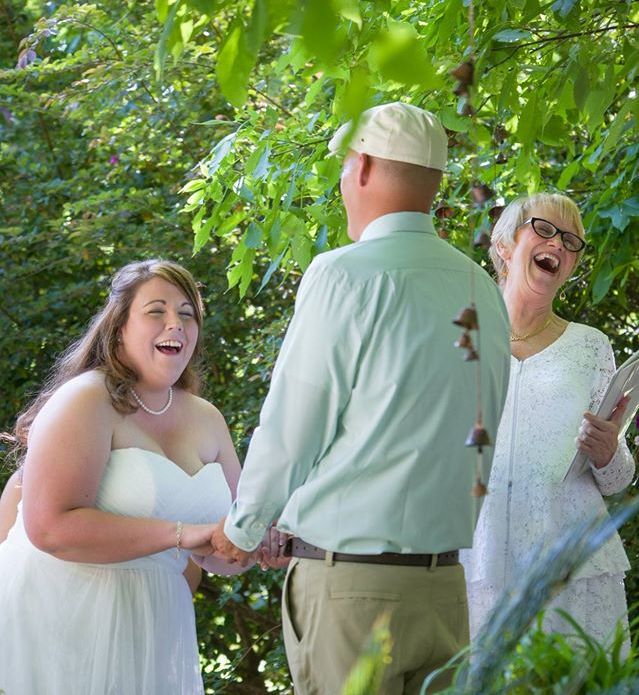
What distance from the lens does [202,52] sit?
6.09 m

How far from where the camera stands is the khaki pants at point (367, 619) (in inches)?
95.0

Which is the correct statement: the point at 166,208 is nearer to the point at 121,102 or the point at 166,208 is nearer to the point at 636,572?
the point at 121,102

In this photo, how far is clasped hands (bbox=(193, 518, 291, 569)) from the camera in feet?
8.96

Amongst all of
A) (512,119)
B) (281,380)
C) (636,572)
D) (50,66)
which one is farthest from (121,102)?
(281,380)

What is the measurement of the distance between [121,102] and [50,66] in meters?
0.38

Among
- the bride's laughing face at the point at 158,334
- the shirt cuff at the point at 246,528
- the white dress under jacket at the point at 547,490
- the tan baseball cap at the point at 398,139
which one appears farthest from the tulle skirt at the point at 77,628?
the tan baseball cap at the point at 398,139

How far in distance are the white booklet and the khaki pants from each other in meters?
0.74

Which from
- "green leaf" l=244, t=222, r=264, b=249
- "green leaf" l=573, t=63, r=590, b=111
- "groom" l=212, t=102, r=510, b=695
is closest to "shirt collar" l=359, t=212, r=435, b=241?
"groom" l=212, t=102, r=510, b=695

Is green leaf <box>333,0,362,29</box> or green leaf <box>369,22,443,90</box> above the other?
green leaf <box>333,0,362,29</box>

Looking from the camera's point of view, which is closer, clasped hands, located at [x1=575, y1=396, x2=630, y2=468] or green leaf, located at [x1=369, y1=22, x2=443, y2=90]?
green leaf, located at [x1=369, y1=22, x2=443, y2=90]

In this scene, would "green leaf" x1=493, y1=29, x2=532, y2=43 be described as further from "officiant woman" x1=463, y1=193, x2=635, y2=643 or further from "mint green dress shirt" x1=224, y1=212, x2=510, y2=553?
"mint green dress shirt" x1=224, y1=212, x2=510, y2=553

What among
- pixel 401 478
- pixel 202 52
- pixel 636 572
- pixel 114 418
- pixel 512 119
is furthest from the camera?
pixel 202 52

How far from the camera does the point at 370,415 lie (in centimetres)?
240

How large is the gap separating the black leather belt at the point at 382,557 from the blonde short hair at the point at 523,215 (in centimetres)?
115
